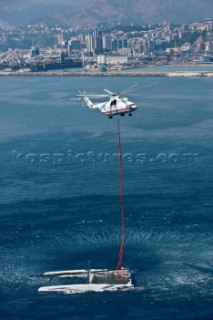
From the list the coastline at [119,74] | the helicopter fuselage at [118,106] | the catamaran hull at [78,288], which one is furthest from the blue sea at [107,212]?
the coastline at [119,74]

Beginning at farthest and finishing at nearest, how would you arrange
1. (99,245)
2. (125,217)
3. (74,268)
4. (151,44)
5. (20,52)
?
(20,52) < (151,44) < (125,217) < (99,245) < (74,268)

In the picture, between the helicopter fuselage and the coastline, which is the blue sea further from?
the coastline

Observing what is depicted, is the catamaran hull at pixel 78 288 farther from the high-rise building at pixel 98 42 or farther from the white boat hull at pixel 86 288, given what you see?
the high-rise building at pixel 98 42

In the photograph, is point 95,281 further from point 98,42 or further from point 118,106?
point 98,42

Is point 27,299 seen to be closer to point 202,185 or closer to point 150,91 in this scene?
point 202,185

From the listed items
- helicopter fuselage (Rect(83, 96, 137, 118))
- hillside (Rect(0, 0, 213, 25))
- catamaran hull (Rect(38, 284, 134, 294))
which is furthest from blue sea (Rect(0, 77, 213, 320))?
hillside (Rect(0, 0, 213, 25))

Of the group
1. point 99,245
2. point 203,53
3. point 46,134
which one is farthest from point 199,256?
point 203,53
